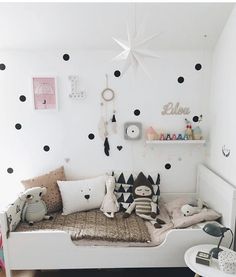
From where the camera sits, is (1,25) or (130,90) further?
(130,90)

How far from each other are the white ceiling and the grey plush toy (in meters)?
1.20

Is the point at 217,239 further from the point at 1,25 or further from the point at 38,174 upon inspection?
the point at 1,25

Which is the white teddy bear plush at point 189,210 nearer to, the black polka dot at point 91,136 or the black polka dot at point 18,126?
the black polka dot at point 91,136

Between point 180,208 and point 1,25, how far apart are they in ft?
6.67

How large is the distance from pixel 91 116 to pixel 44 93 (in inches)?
17.9

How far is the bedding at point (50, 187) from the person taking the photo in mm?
2232

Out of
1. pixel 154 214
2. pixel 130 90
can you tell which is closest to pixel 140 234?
pixel 154 214

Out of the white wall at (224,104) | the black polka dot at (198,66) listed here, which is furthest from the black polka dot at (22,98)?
the white wall at (224,104)

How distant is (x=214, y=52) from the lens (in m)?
2.30

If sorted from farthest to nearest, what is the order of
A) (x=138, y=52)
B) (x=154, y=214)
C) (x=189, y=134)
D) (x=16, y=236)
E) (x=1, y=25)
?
1. (x=189, y=134)
2. (x=154, y=214)
3. (x=1, y=25)
4. (x=16, y=236)
5. (x=138, y=52)

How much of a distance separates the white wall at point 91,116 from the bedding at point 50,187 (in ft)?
0.55

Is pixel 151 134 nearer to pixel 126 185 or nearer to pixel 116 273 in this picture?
pixel 126 185

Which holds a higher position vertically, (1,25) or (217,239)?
(1,25)

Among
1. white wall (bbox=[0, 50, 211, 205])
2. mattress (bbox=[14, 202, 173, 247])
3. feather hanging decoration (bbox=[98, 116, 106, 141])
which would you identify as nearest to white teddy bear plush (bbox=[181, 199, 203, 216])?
mattress (bbox=[14, 202, 173, 247])
